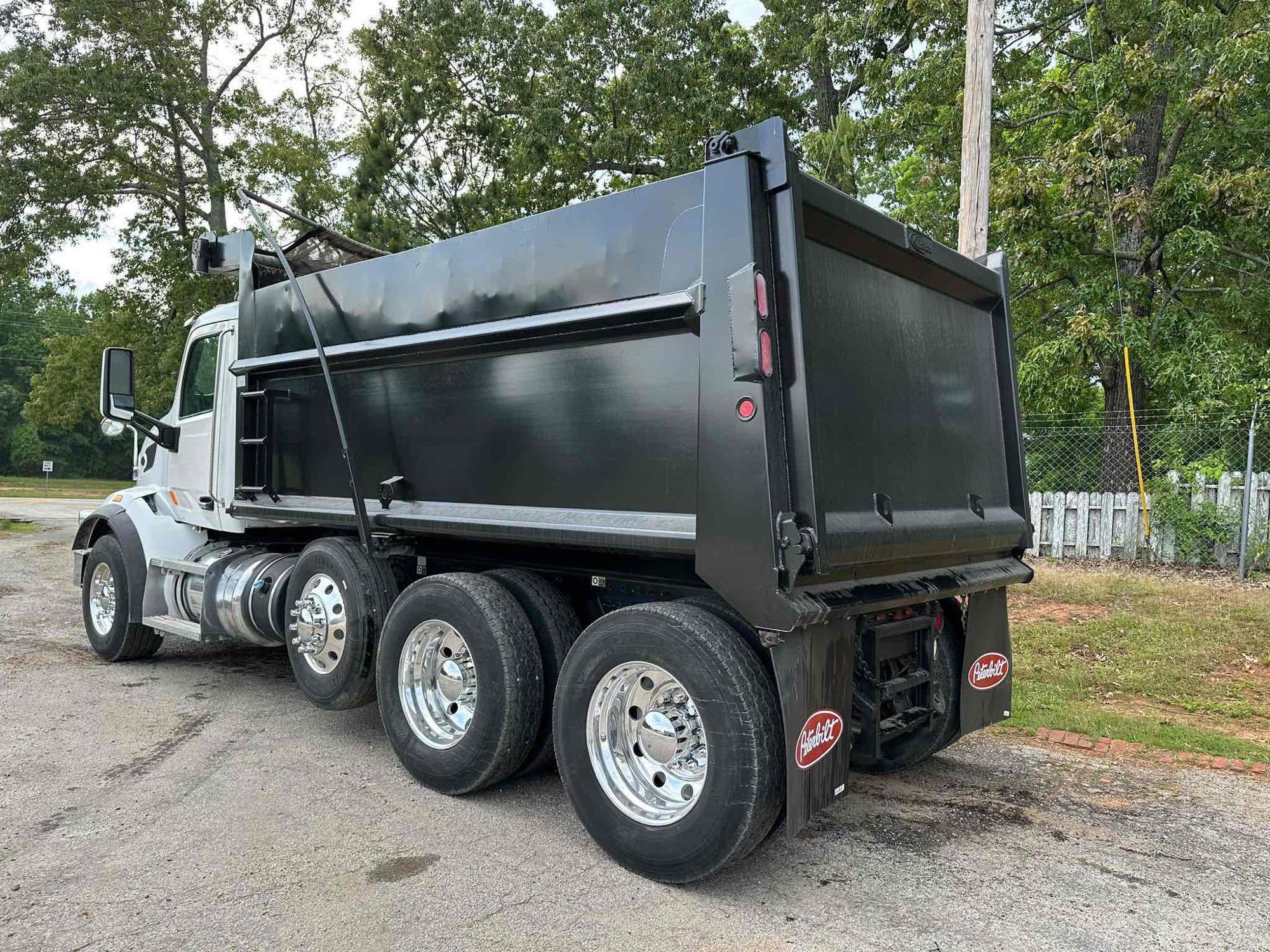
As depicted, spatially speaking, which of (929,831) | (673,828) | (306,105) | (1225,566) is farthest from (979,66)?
(306,105)

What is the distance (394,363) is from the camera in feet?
16.4

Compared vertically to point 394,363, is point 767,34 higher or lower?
higher

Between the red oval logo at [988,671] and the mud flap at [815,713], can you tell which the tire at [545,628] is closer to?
the mud flap at [815,713]

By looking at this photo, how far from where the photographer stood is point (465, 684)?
4.58 meters

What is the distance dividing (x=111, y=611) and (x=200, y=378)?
1990 millimetres

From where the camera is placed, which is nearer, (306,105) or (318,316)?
(318,316)

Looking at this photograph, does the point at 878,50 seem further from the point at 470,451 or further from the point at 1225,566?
the point at 470,451

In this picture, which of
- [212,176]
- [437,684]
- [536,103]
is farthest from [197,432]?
[212,176]

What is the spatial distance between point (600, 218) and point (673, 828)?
2485 millimetres

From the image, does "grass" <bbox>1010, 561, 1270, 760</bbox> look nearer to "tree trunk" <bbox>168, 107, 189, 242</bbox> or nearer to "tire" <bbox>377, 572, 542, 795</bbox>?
"tire" <bbox>377, 572, 542, 795</bbox>

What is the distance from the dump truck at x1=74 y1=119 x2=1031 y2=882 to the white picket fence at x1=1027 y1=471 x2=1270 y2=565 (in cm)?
770

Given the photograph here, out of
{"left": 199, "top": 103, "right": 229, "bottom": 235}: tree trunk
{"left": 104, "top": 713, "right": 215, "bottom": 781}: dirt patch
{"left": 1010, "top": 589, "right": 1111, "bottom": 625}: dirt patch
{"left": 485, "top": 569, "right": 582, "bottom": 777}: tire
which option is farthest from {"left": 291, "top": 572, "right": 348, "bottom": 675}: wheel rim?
{"left": 199, "top": 103, "right": 229, "bottom": 235}: tree trunk

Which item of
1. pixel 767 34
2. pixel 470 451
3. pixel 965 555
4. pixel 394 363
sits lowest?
pixel 965 555

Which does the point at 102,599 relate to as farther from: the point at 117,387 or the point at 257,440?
the point at 257,440
